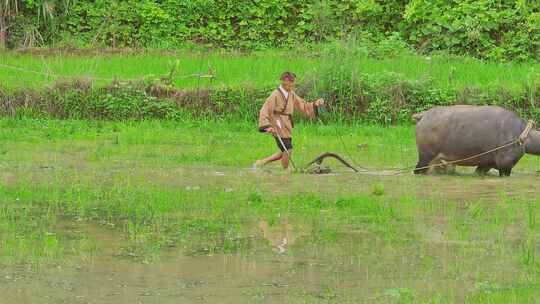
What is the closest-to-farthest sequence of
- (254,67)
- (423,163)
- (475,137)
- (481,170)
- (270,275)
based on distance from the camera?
1. (270,275)
2. (475,137)
3. (423,163)
4. (481,170)
5. (254,67)

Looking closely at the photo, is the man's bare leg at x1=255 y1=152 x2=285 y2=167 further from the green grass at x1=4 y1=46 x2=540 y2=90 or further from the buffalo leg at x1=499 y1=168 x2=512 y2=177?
the green grass at x1=4 y1=46 x2=540 y2=90

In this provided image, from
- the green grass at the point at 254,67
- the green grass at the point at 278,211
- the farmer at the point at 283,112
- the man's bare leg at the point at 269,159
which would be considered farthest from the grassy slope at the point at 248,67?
the man's bare leg at the point at 269,159

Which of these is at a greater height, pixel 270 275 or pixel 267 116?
pixel 270 275

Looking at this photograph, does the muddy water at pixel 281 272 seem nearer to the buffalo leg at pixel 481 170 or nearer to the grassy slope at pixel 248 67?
the buffalo leg at pixel 481 170

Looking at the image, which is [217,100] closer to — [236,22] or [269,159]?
[269,159]

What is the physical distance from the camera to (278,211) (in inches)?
367

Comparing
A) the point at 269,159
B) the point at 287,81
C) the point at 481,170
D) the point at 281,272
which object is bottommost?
the point at 481,170

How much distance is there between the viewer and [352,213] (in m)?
9.30

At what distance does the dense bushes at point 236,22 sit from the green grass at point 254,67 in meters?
0.89

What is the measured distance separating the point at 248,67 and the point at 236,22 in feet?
10.6

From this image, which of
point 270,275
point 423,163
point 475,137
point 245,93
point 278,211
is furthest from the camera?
point 245,93

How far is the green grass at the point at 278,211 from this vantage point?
7.21 metres

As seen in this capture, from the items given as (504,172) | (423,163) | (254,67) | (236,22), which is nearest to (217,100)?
(254,67)

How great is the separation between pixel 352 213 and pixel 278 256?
1.77m
